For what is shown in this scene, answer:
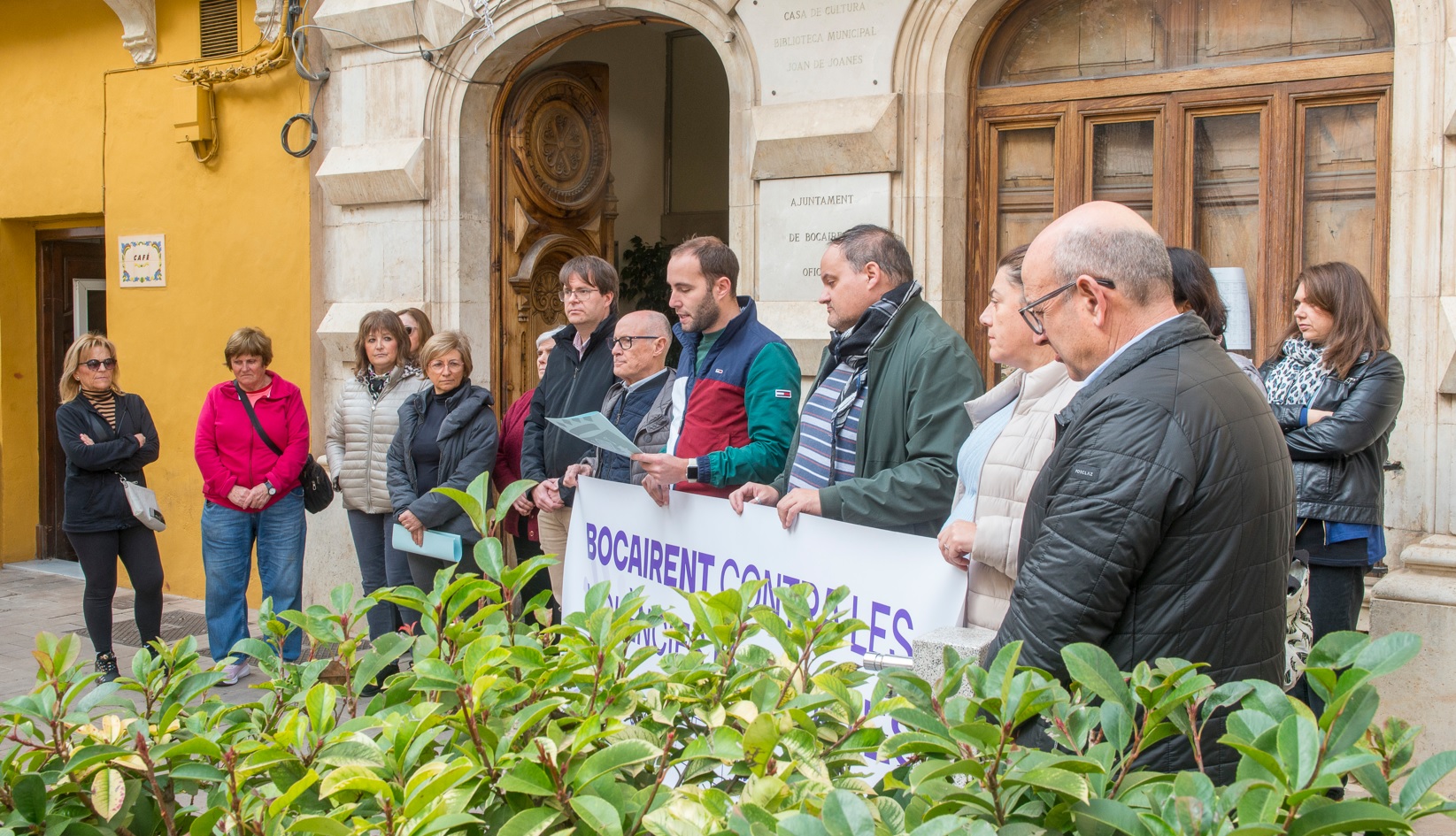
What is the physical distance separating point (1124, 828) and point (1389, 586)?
13.3 feet

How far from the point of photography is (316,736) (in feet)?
5.39

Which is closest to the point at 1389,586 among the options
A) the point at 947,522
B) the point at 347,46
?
the point at 947,522

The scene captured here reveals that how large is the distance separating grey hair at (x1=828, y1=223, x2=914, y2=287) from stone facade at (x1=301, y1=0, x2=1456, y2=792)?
2.12m

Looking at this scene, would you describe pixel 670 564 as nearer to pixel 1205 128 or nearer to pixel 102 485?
pixel 1205 128

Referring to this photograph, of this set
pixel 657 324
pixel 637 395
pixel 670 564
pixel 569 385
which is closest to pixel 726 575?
pixel 670 564

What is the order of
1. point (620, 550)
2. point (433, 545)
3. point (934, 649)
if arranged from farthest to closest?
point (433, 545)
point (620, 550)
point (934, 649)

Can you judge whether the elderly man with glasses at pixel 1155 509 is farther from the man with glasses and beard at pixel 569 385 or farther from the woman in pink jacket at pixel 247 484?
the woman in pink jacket at pixel 247 484

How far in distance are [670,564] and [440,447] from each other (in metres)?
1.80

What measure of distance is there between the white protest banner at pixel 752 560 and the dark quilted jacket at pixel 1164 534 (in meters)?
0.67

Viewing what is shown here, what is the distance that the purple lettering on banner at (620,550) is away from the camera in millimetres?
4605

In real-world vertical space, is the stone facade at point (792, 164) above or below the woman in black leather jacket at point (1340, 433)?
above

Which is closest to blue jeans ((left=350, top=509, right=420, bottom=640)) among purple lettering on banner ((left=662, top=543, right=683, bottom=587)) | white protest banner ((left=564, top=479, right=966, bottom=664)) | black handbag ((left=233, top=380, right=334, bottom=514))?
black handbag ((left=233, top=380, right=334, bottom=514))

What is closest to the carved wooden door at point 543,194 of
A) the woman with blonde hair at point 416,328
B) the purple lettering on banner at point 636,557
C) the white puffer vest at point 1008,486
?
the woman with blonde hair at point 416,328

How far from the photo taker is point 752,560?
13.0 feet
